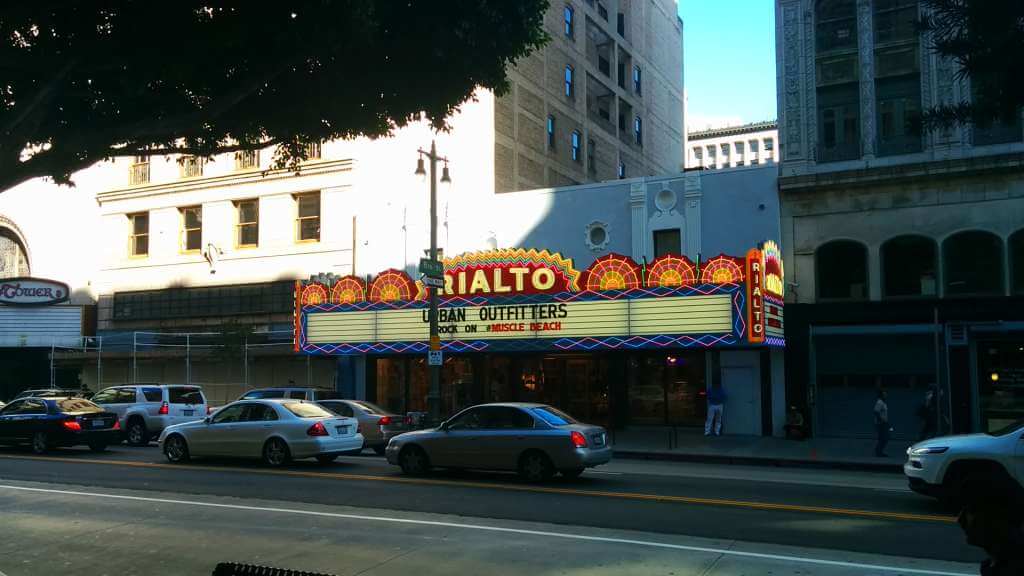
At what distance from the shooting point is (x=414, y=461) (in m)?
17.0

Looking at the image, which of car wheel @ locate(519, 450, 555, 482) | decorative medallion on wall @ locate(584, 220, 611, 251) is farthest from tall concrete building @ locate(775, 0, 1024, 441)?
car wheel @ locate(519, 450, 555, 482)

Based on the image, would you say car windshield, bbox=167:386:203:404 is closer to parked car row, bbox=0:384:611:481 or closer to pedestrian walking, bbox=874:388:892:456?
parked car row, bbox=0:384:611:481

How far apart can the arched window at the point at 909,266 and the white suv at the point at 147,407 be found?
70.0 feet

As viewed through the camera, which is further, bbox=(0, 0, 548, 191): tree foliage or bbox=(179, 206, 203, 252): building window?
bbox=(179, 206, 203, 252): building window

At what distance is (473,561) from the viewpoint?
9625 millimetres

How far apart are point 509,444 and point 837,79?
60.3ft

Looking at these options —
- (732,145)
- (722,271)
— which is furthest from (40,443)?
(732,145)

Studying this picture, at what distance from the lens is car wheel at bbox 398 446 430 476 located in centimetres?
1692

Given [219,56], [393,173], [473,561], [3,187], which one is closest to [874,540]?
[473,561]

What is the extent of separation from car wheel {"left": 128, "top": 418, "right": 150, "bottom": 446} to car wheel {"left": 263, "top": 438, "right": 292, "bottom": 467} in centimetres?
869

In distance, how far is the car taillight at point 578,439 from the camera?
15.7m

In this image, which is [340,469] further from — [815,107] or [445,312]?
[815,107]

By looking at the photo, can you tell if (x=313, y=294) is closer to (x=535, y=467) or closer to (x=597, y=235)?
(x=597, y=235)

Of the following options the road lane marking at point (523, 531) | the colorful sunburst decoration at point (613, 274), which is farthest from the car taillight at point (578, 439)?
the colorful sunburst decoration at point (613, 274)
